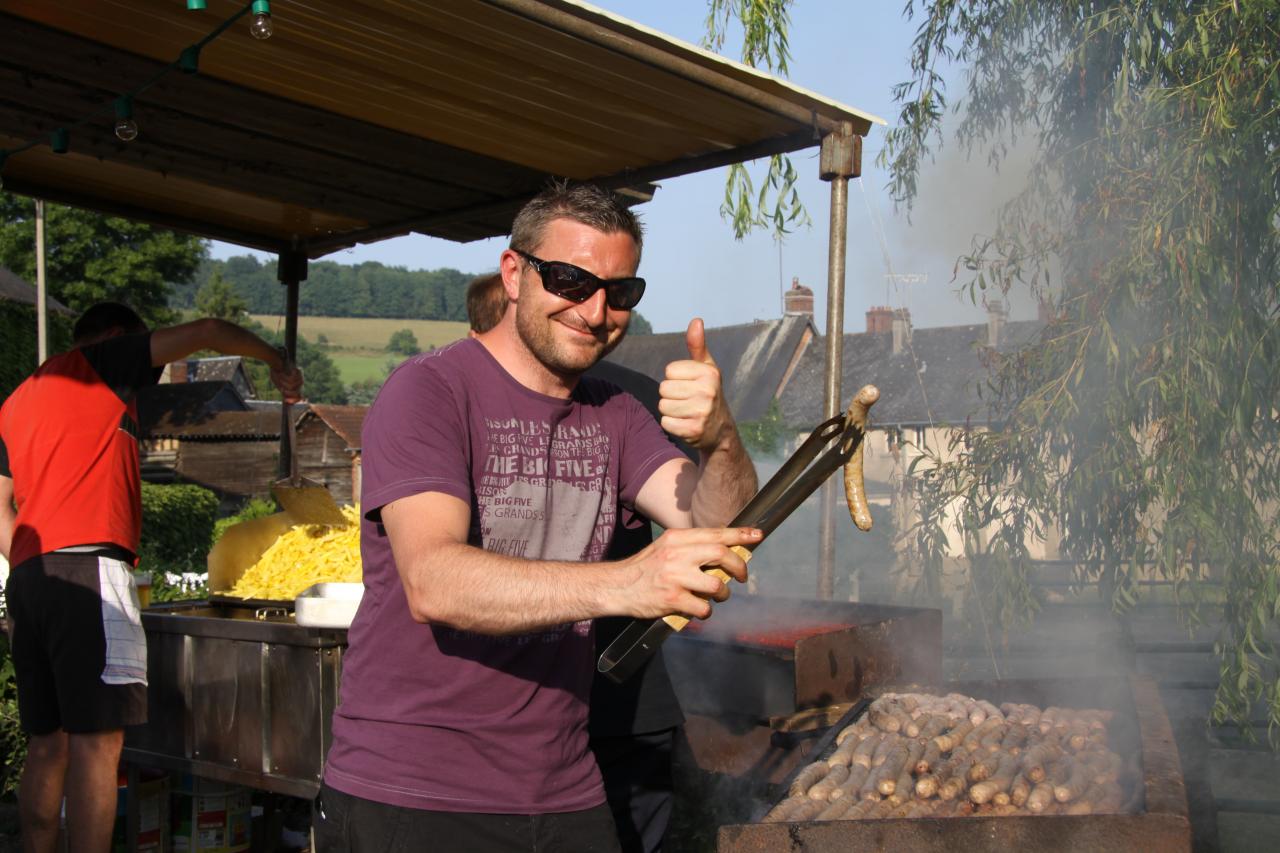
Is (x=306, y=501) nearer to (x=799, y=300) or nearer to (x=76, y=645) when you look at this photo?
(x=76, y=645)

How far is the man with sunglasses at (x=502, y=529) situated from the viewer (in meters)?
2.21

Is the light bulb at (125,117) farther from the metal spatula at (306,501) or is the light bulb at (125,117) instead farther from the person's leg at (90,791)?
the person's leg at (90,791)

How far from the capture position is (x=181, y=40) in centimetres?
384

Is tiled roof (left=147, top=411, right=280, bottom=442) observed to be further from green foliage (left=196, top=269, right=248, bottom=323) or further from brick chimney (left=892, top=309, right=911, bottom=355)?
green foliage (left=196, top=269, right=248, bottom=323)

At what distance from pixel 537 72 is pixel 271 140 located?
1627mm

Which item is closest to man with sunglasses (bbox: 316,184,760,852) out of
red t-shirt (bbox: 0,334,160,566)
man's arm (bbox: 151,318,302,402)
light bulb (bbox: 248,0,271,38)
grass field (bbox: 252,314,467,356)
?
light bulb (bbox: 248,0,271,38)

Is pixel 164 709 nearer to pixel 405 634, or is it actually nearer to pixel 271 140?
pixel 271 140

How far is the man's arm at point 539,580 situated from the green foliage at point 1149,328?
3.69m

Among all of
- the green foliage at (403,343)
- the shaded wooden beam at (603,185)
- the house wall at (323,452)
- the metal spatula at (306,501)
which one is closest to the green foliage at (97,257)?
the house wall at (323,452)

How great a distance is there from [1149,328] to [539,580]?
3.97 meters

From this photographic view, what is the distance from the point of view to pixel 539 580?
6.26 ft

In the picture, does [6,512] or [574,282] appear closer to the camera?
[574,282]

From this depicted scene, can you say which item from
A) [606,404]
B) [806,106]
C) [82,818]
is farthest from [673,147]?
[82,818]

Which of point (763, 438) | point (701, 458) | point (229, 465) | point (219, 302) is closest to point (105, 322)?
point (701, 458)
